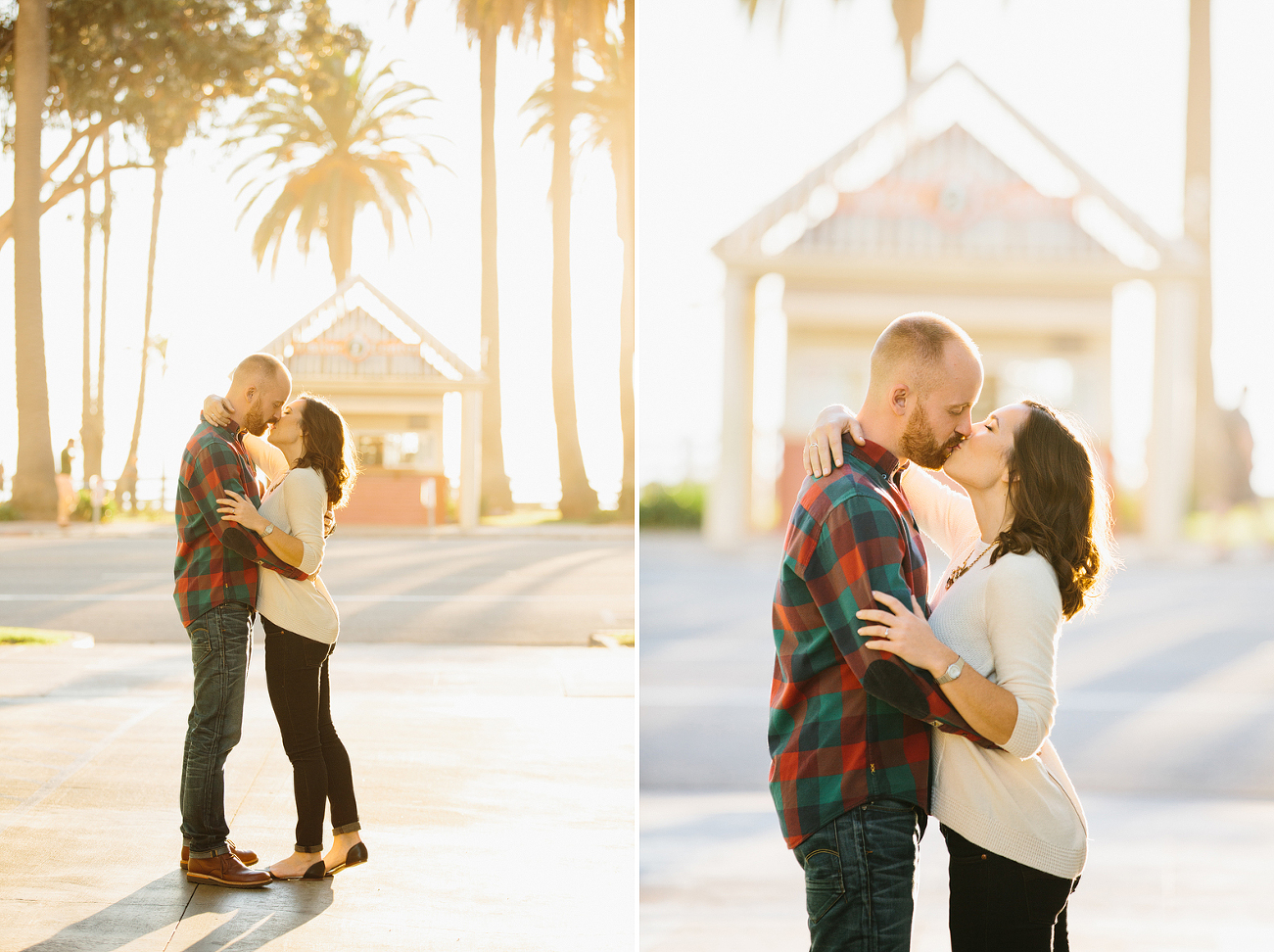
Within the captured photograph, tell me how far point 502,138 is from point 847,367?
11021 millimetres

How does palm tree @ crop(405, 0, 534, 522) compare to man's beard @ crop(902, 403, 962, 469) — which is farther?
palm tree @ crop(405, 0, 534, 522)

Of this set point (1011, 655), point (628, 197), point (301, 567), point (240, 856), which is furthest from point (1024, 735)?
point (628, 197)

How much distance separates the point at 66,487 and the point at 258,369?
169cm

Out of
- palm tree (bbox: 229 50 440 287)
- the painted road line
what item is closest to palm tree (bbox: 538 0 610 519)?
palm tree (bbox: 229 50 440 287)

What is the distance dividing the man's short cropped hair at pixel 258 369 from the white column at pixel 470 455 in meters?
2.12

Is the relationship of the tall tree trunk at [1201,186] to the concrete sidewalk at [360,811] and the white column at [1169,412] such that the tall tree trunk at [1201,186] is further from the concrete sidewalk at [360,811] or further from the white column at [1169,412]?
the concrete sidewalk at [360,811]

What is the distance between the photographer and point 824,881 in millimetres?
2109

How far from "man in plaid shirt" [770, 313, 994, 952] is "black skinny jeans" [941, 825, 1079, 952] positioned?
0.10 meters

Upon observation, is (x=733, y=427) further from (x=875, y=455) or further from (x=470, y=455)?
(x=875, y=455)

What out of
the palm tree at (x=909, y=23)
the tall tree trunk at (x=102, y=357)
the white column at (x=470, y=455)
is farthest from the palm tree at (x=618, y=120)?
the palm tree at (x=909, y=23)

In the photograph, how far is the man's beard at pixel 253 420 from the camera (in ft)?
11.7

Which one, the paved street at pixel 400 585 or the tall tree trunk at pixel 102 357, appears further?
the paved street at pixel 400 585

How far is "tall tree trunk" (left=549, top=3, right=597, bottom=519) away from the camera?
224 inches

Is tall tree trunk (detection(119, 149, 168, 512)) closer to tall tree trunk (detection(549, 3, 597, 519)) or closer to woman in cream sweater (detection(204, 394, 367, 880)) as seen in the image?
woman in cream sweater (detection(204, 394, 367, 880))
